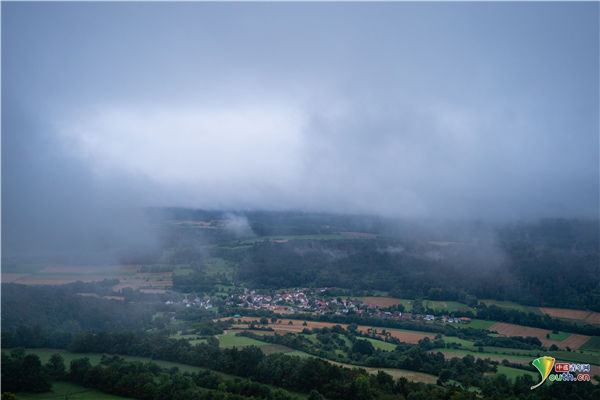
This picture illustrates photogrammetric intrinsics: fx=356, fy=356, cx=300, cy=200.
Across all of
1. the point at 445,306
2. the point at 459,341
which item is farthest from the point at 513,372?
the point at 445,306

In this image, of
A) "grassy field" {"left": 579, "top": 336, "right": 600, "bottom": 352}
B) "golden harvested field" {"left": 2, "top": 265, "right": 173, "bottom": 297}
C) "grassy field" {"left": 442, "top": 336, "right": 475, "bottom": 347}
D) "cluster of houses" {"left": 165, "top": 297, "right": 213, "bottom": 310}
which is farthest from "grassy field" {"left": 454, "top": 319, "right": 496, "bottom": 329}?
"golden harvested field" {"left": 2, "top": 265, "right": 173, "bottom": 297}

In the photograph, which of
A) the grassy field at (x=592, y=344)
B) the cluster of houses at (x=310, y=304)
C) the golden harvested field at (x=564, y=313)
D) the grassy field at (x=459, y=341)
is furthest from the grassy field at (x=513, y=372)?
the golden harvested field at (x=564, y=313)

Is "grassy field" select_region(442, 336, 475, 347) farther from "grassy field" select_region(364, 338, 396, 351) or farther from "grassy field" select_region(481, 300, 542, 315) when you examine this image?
"grassy field" select_region(481, 300, 542, 315)

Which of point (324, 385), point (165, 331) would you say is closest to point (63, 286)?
point (165, 331)

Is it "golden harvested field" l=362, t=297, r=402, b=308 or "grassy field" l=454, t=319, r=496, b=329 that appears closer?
"grassy field" l=454, t=319, r=496, b=329

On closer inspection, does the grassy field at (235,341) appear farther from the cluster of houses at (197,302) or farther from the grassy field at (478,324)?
the grassy field at (478,324)

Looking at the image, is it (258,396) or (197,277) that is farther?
(197,277)

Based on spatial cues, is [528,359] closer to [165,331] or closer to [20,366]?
[165,331]
